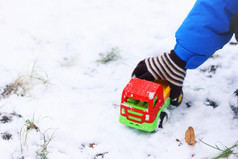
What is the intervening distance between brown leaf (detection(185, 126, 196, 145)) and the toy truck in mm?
152

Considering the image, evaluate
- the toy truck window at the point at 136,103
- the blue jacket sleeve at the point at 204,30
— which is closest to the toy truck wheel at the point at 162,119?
the toy truck window at the point at 136,103

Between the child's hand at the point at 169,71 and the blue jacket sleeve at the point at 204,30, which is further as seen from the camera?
the child's hand at the point at 169,71

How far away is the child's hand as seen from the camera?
72.6 inches

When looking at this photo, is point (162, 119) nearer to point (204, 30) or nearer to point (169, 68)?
point (169, 68)

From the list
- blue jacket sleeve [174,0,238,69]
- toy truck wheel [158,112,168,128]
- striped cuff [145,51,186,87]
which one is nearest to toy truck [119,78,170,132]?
toy truck wheel [158,112,168,128]

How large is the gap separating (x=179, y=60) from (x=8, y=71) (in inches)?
46.4

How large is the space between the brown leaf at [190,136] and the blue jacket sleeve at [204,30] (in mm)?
374

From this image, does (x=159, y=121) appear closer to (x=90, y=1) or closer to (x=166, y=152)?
(x=166, y=152)

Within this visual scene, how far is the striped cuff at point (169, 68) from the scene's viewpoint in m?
1.84

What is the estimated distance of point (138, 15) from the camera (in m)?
2.82

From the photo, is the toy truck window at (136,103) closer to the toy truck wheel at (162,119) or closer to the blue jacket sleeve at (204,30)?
the toy truck wheel at (162,119)

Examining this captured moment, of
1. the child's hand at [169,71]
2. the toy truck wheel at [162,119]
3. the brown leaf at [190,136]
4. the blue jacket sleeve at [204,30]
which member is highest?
the blue jacket sleeve at [204,30]

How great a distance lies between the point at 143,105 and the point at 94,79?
0.55 metres

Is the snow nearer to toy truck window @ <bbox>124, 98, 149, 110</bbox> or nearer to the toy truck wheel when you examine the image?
the toy truck wheel
